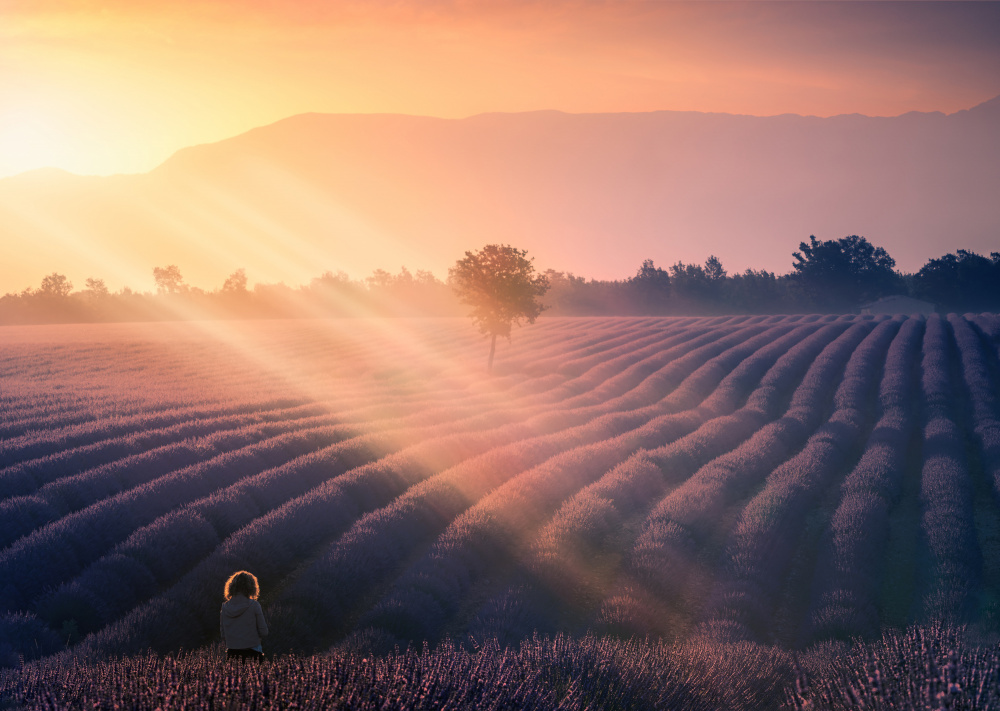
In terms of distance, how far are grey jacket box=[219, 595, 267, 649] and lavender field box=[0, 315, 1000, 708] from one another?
20.7 inches

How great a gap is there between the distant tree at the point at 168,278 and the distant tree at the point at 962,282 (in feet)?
260

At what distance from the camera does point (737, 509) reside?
303 inches

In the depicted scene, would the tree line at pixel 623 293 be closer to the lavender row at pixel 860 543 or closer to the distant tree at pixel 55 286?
the distant tree at pixel 55 286

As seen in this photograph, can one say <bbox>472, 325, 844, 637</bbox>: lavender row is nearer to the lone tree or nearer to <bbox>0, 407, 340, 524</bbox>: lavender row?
<bbox>0, 407, 340, 524</bbox>: lavender row

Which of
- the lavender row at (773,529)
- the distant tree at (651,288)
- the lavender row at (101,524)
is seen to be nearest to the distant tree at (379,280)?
the distant tree at (651,288)

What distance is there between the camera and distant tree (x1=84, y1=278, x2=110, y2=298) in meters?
48.2

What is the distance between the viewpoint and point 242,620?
358 cm

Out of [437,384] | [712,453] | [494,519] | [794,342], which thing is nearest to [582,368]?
[437,384]

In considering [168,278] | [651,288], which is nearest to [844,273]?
[651,288]

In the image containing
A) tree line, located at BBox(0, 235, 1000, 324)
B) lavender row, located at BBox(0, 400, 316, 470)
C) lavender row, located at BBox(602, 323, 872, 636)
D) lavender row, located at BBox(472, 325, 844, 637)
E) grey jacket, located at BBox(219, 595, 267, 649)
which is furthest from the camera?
tree line, located at BBox(0, 235, 1000, 324)

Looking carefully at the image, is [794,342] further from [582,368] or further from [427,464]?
[427,464]

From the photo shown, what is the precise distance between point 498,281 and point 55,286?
49.1 metres

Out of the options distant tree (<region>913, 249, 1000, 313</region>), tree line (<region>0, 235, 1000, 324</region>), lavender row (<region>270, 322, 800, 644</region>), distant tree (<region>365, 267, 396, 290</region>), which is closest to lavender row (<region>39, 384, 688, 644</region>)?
lavender row (<region>270, 322, 800, 644</region>)

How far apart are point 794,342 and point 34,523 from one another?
2522cm
